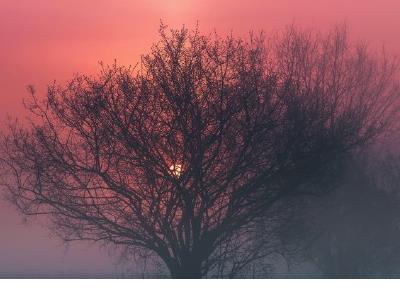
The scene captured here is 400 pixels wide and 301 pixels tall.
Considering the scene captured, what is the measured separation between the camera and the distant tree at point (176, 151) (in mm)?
15688

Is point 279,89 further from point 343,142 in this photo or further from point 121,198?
point 121,198

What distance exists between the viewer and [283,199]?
16.5 meters

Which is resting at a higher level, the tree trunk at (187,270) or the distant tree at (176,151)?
the distant tree at (176,151)

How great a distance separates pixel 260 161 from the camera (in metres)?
16.1

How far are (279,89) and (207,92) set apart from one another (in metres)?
1.48

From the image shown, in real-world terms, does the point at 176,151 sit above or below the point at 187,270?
above

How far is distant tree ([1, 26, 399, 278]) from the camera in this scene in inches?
618

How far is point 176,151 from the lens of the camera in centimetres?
1569
